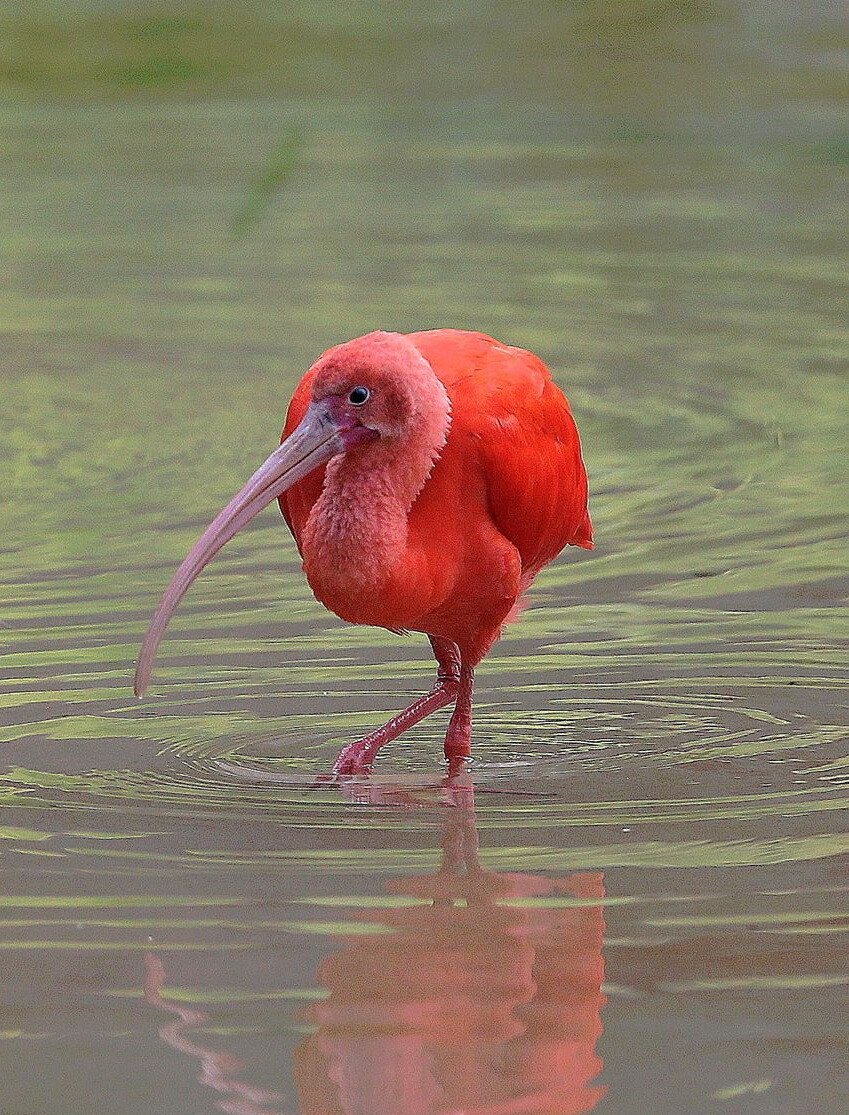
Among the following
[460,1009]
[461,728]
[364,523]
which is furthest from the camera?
[461,728]

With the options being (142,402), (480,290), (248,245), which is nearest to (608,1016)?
(142,402)

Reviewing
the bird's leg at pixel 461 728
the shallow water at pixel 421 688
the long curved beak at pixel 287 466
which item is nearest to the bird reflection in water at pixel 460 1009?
the shallow water at pixel 421 688

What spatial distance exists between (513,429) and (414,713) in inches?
28.7

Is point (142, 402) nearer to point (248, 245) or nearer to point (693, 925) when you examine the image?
point (248, 245)

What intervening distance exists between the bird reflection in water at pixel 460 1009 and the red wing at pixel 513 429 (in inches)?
40.0

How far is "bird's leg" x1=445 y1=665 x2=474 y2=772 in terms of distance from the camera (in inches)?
214

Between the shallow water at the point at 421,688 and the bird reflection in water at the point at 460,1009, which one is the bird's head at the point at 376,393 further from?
the bird reflection in water at the point at 460,1009

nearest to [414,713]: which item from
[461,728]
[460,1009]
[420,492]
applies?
[461,728]

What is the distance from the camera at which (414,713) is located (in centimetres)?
559

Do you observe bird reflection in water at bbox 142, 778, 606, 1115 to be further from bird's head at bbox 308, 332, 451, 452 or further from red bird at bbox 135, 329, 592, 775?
bird's head at bbox 308, 332, 451, 452

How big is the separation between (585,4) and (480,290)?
7956 mm

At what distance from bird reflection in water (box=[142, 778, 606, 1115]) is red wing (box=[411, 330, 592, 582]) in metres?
1.02

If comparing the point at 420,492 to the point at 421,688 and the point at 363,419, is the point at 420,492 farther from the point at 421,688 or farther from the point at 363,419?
the point at 421,688

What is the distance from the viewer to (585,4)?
19047 mm
